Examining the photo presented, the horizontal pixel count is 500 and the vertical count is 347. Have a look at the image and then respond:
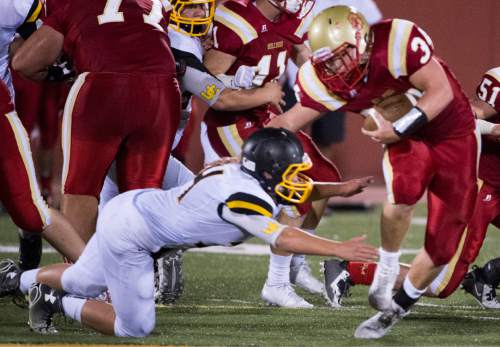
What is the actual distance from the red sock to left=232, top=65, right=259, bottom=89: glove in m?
1.02

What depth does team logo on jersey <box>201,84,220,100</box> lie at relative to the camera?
564 cm

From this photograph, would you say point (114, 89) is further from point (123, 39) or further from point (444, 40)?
point (444, 40)

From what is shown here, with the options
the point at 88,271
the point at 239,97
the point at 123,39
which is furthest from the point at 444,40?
the point at 88,271

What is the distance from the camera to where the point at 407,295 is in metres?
4.70

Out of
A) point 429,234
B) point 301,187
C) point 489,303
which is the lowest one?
point 489,303

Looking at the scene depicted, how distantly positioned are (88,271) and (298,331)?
3.01ft

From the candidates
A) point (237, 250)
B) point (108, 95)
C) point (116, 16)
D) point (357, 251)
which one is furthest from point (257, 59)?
point (237, 250)

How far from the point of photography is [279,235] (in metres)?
4.18

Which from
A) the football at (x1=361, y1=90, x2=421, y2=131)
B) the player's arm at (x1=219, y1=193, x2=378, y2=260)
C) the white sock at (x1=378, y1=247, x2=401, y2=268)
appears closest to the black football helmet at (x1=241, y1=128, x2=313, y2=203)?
the player's arm at (x1=219, y1=193, x2=378, y2=260)

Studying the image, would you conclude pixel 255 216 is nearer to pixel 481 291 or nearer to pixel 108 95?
pixel 108 95

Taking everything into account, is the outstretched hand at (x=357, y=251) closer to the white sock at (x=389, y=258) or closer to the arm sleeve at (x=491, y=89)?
the white sock at (x=389, y=258)

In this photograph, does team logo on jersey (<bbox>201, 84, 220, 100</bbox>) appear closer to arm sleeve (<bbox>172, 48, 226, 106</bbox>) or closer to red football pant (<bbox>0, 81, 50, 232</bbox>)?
arm sleeve (<bbox>172, 48, 226, 106</bbox>)

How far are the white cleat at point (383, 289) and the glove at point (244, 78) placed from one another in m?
1.36

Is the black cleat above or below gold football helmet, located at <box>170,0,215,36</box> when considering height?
below
